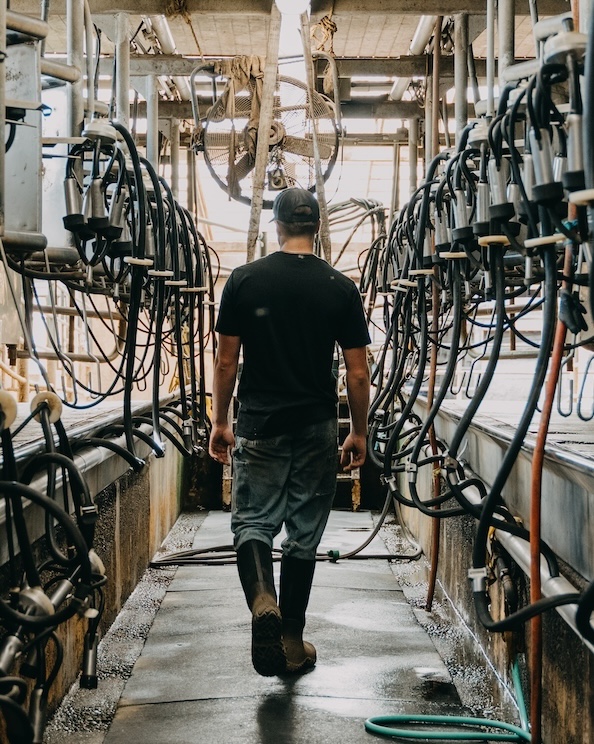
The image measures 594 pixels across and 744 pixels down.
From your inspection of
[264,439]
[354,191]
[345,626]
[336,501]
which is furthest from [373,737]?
[354,191]

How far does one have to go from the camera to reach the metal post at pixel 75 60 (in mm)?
3002

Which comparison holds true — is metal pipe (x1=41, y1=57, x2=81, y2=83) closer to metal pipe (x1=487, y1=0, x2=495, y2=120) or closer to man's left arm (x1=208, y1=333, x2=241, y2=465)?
man's left arm (x1=208, y1=333, x2=241, y2=465)

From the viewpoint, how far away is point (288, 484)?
3084 mm

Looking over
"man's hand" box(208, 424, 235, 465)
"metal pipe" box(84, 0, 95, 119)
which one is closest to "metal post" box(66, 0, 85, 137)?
"metal pipe" box(84, 0, 95, 119)

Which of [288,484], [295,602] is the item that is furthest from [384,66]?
[295,602]

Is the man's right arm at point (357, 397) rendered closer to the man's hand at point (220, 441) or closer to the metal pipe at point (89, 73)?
the man's hand at point (220, 441)

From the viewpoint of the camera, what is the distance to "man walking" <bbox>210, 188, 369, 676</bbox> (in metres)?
2.98

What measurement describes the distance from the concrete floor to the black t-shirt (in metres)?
0.84

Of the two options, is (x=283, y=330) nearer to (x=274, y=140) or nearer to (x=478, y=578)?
(x=478, y=578)

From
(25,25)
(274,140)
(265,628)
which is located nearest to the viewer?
(25,25)

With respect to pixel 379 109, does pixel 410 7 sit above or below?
below

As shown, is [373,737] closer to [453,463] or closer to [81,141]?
[453,463]

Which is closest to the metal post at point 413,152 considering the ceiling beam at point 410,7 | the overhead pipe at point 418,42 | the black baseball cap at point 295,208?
the overhead pipe at point 418,42

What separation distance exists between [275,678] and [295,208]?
1578 mm
